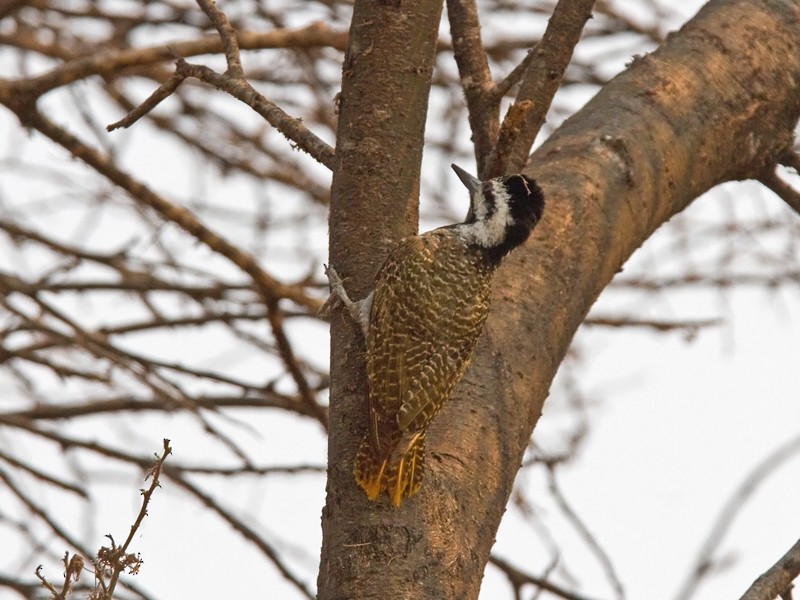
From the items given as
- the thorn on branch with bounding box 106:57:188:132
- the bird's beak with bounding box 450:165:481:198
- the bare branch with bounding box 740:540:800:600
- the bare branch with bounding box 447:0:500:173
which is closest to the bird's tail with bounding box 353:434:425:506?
the bare branch with bounding box 740:540:800:600

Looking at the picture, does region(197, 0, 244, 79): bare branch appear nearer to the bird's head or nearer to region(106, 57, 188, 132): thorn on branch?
region(106, 57, 188, 132): thorn on branch

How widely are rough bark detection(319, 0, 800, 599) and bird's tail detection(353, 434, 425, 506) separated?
3 centimetres

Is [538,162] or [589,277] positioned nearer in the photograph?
[589,277]

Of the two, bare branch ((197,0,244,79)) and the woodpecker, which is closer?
the woodpecker

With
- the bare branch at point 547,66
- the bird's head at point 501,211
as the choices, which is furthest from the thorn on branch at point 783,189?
the bare branch at point 547,66

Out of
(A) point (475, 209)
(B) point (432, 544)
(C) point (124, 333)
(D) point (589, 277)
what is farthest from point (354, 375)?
(C) point (124, 333)

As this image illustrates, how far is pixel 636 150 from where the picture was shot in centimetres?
402

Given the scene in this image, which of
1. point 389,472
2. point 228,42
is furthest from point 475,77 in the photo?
point 389,472

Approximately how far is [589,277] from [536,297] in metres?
0.25

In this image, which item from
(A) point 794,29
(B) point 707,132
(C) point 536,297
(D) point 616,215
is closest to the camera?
(C) point 536,297

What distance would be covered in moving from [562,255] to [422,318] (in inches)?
25.6

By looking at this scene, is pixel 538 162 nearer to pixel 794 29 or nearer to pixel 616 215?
pixel 616 215

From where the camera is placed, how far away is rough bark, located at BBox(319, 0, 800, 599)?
2967 mm

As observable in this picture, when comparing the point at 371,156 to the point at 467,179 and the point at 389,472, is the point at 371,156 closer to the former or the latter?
the point at 389,472
